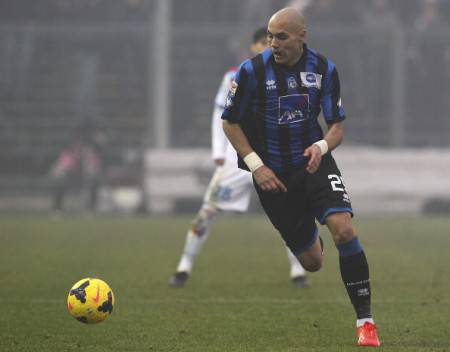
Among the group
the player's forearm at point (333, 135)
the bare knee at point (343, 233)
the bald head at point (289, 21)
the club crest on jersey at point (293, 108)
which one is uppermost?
the bald head at point (289, 21)

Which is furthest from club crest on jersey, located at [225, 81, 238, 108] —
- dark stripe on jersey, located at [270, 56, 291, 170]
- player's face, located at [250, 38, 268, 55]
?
player's face, located at [250, 38, 268, 55]

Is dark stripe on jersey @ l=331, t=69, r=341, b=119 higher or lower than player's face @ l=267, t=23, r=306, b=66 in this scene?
lower

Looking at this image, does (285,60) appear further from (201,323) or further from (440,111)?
(440,111)

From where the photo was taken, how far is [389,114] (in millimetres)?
25922

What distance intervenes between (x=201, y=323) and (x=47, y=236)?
914 cm

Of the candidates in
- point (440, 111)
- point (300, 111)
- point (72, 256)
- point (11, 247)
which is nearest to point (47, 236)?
point (11, 247)

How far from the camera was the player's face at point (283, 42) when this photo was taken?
24.4 ft

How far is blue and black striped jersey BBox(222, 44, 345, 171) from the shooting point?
7.54 m

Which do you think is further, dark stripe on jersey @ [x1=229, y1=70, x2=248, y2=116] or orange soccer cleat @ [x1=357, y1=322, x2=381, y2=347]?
dark stripe on jersey @ [x1=229, y1=70, x2=248, y2=116]

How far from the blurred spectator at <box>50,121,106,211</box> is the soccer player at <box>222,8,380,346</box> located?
16626 millimetres

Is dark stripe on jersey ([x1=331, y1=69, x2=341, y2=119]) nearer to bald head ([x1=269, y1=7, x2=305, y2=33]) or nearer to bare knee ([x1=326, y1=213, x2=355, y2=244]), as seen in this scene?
bald head ([x1=269, y1=7, x2=305, y2=33])

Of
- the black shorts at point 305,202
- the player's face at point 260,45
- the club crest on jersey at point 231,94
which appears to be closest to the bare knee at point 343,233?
the black shorts at point 305,202

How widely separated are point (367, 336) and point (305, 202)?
3.34ft

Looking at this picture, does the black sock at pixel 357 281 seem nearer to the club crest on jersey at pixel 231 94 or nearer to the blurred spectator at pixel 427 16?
the club crest on jersey at pixel 231 94
